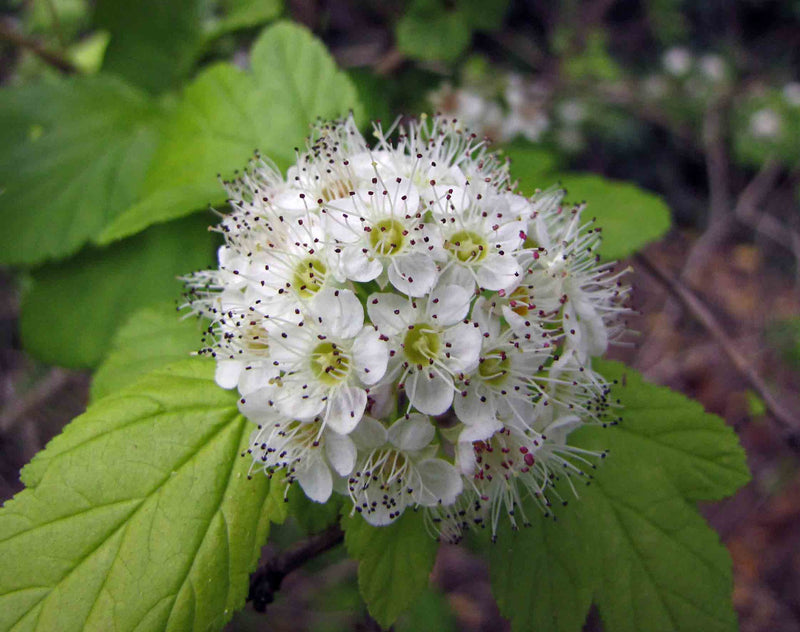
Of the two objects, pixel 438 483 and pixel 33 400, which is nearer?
pixel 438 483

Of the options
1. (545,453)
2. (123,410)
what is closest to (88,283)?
(123,410)

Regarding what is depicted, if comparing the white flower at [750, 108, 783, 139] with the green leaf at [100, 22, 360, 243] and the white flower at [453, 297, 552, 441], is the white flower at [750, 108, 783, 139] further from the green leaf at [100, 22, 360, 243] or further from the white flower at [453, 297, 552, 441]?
the white flower at [453, 297, 552, 441]

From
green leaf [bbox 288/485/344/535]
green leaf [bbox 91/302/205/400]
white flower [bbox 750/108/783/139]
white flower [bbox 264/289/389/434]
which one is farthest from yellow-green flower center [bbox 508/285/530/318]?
white flower [bbox 750/108/783/139]

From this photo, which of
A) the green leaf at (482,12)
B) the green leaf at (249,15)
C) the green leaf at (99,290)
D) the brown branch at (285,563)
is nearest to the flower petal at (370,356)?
the brown branch at (285,563)

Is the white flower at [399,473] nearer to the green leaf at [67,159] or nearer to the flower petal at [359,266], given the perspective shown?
the flower petal at [359,266]

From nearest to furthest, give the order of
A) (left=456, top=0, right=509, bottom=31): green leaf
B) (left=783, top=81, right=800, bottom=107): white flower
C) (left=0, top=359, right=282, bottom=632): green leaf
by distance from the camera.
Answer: (left=0, top=359, right=282, bottom=632): green leaf < (left=456, top=0, right=509, bottom=31): green leaf < (left=783, top=81, right=800, bottom=107): white flower

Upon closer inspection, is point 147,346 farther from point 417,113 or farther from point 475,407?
point 417,113

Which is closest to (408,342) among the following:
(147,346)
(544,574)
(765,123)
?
(544,574)
